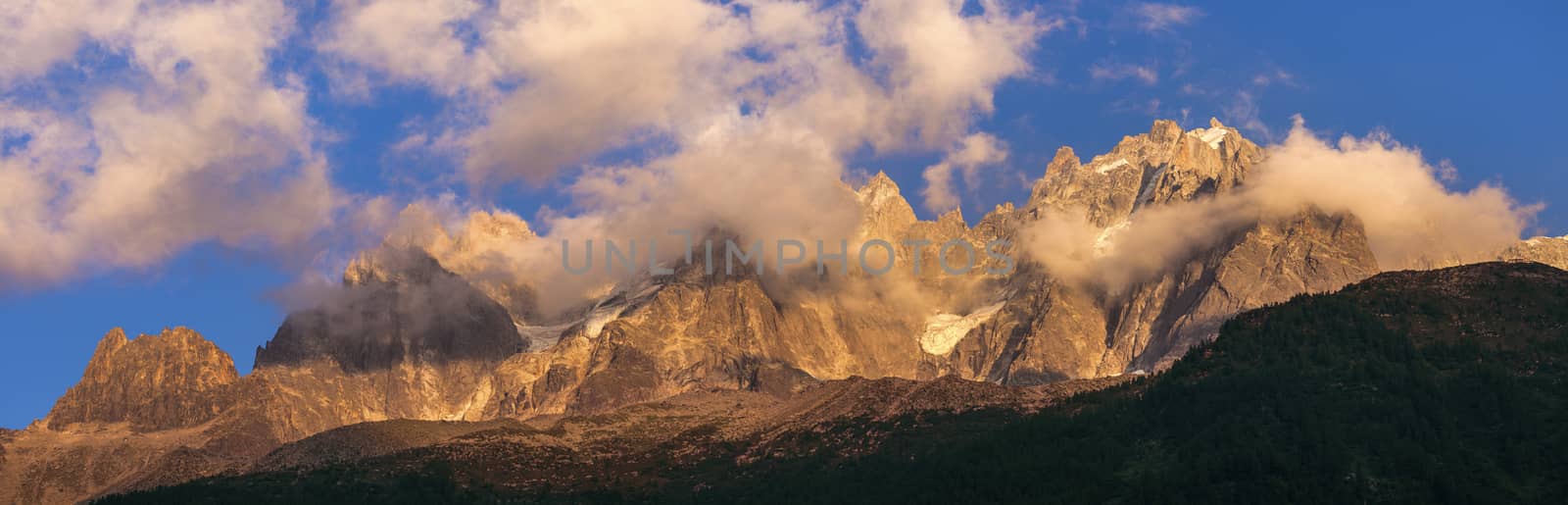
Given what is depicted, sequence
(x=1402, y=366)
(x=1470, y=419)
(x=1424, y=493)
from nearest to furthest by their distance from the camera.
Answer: (x=1424, y=493), (x=1470, y=419), (x=1402, y=366)

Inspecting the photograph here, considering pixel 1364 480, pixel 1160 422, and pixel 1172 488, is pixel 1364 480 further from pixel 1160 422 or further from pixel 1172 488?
pixel 1160 422

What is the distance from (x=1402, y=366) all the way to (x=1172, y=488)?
33.0 metres

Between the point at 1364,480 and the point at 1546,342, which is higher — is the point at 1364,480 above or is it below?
below

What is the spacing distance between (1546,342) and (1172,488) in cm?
4607

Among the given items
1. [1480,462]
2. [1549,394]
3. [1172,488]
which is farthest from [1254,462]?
[1549,394]

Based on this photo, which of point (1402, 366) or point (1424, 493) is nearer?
point (1424, 493)

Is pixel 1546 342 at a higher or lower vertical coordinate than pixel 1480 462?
higher

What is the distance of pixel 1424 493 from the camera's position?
167m

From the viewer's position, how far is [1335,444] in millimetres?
176500

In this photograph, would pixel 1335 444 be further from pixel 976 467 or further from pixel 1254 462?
pixel 976 467

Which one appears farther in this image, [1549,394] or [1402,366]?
[1402,366]

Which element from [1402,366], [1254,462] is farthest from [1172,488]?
[1402,366]

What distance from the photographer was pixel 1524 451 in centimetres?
17175

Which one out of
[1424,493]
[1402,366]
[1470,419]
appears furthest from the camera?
[1402,366]
